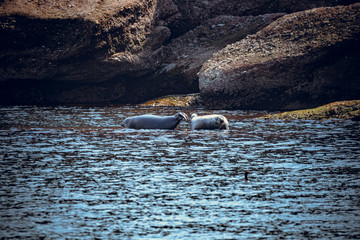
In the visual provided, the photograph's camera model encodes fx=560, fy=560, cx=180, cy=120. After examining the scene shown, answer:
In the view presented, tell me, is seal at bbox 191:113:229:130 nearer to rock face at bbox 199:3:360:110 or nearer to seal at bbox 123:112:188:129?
seal at bbox 123:112:188:129

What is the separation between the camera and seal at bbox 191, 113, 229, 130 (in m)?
16.3

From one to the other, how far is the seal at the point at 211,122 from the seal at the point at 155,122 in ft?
1.12

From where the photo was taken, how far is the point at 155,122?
1694cm

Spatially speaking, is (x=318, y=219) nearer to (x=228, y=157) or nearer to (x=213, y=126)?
(x=228, y=157)

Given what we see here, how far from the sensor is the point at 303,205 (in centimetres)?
773

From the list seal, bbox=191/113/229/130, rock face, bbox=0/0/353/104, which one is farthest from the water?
rock face, bbox=0/0/353/104

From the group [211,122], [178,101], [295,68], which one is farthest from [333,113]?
[178,101]

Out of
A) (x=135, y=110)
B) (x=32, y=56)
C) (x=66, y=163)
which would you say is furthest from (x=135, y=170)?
(x=32, y=56)

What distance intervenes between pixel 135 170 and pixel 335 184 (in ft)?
11.5

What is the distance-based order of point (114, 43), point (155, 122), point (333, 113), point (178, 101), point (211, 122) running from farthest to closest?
point (114, 43) → point (178, 101) → point (333, 113) → point (155, 122) → point (211, 122)

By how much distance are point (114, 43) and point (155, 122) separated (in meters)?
10.6

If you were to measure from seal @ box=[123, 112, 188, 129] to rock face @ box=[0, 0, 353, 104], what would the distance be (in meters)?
8.54

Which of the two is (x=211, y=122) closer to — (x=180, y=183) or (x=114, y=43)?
(x=180, y=183)

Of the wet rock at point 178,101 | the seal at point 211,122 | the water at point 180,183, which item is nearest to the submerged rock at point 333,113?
the water at point 180,183
